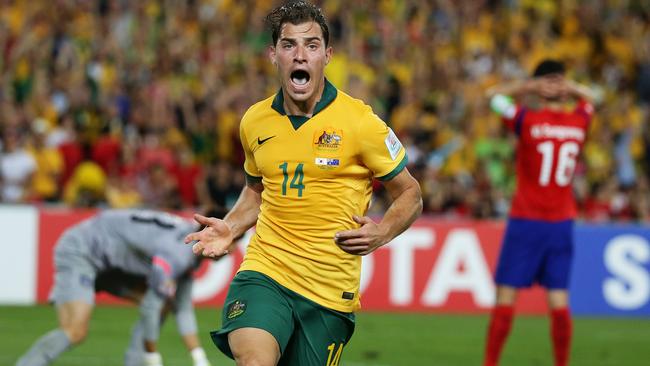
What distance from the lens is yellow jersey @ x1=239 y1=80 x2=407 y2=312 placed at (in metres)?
6.36

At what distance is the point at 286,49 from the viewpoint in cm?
636

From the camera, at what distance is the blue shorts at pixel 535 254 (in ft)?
34.7

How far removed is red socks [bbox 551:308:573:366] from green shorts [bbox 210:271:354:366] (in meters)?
4.45

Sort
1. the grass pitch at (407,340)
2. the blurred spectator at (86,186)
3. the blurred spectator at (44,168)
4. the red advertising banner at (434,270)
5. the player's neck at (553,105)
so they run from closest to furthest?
the player's neck at (553,105)
the grass pitch at (407,340)
the red advertising banner at (434,270)
the blurred spectator at (86,186)
the blurred spectator at (44,168)

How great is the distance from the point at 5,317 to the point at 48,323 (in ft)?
2.79

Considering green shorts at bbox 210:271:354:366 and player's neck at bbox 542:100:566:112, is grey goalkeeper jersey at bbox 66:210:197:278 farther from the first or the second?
green shorts at bbox 210:271:354:366

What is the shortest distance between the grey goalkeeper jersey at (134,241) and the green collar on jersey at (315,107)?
3.82 meters

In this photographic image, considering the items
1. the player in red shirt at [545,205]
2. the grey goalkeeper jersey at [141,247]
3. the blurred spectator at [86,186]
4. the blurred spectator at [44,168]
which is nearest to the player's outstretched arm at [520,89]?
the player in red shirt at [545,205]

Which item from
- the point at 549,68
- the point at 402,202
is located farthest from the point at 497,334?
the point at 402,202

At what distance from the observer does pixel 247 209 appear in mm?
6875

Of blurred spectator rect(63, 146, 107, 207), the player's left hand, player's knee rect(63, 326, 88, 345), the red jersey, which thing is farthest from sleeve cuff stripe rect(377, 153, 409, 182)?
blurred spectator rect(63, 146, 107, 207)

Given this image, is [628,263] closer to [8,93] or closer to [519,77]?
[519,77]

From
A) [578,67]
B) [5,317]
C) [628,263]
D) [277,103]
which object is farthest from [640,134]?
[277,103]

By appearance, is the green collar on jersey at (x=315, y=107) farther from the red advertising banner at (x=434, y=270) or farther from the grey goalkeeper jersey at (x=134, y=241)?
the red advertising banner at (x=434, y=270)
